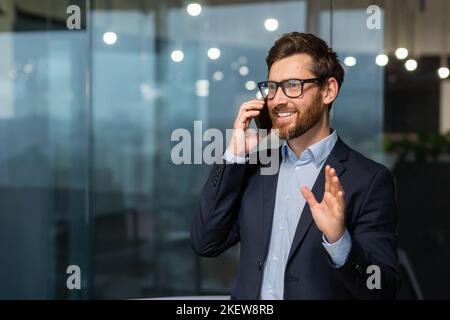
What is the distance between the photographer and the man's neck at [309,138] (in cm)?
155

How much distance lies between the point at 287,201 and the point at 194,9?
3.70 metres

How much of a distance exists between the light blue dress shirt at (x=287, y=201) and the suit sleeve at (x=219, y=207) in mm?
34

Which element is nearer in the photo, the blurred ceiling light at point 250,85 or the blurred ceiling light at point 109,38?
the blurred ceiling light at point 250,85

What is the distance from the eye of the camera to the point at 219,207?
61.6 inches

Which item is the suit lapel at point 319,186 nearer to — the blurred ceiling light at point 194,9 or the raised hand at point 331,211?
the raised hand at point 331,211

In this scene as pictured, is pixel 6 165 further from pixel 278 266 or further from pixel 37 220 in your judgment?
pixel 278 266

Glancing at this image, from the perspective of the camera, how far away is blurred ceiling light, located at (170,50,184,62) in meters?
4.80

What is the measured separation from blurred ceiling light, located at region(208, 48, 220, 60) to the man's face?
325cm

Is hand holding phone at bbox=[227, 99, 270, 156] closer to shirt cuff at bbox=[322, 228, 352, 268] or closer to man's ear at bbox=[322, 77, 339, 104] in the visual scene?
man's ear at bbox=[322, 77, 339, 104]

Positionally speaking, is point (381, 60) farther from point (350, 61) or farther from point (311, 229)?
point (311, 229)

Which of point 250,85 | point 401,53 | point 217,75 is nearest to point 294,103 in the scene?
point 401,53

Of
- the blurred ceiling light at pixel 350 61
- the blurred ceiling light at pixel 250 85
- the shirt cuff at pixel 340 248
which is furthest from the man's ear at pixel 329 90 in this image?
the blurred ceiling light at pixel 250 85
